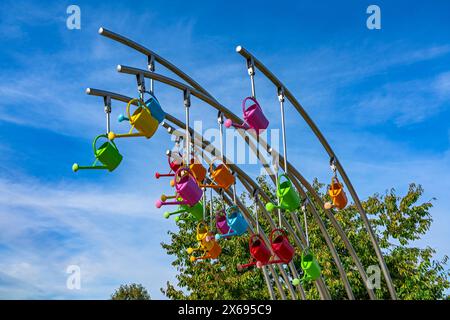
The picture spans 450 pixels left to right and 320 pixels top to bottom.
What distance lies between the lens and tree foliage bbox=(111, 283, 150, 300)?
92.6 ft

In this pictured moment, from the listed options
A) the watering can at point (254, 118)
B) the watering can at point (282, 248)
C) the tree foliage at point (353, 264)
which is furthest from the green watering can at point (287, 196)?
the tree foliage at point (353, 264)

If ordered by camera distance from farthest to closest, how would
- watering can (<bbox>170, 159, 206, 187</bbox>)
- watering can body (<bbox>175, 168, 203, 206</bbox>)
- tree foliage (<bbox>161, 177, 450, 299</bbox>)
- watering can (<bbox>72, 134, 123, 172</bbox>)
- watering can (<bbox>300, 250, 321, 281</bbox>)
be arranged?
1. tree foliage (<bbox>161, 177, 450, 299</bbox>)
2. watering can (<bbox>300, 250, 321, 281</bbox>)
3. watering can (<bbox>170, 159, 206, 187</bbox>)
4. watering can body (<bbox>175, 168, 203, 206</bbox>)
5. watering can (<bbox>72, 134, 123, 172</bbox>)

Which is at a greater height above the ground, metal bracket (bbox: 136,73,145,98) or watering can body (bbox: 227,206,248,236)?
metal bracket (bbox: 136,73,145,98)

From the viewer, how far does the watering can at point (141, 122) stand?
4.90m

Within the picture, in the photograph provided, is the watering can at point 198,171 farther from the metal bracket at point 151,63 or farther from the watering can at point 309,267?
the watering can at point 309,267

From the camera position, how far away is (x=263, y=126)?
5344mm

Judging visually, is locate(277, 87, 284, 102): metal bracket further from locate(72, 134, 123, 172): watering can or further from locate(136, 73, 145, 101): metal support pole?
locate(72, 134, 123, 172): watering can

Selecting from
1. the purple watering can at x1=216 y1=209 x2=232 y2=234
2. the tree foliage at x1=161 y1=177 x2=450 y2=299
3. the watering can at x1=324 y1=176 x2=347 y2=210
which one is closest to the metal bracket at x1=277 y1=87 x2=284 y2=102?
the watering can at x1=324 y1=176 x2=347 y2=210

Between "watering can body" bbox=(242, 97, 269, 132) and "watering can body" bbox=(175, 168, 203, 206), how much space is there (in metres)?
0.75

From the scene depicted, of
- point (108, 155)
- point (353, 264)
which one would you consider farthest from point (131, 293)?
point (108, 155)

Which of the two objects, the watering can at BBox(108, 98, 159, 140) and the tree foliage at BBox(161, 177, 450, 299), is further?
the tree foliage at BBox(161, 177, 450, 299)

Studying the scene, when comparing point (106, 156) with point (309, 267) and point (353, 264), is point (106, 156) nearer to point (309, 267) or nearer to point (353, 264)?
point (309, 267)
